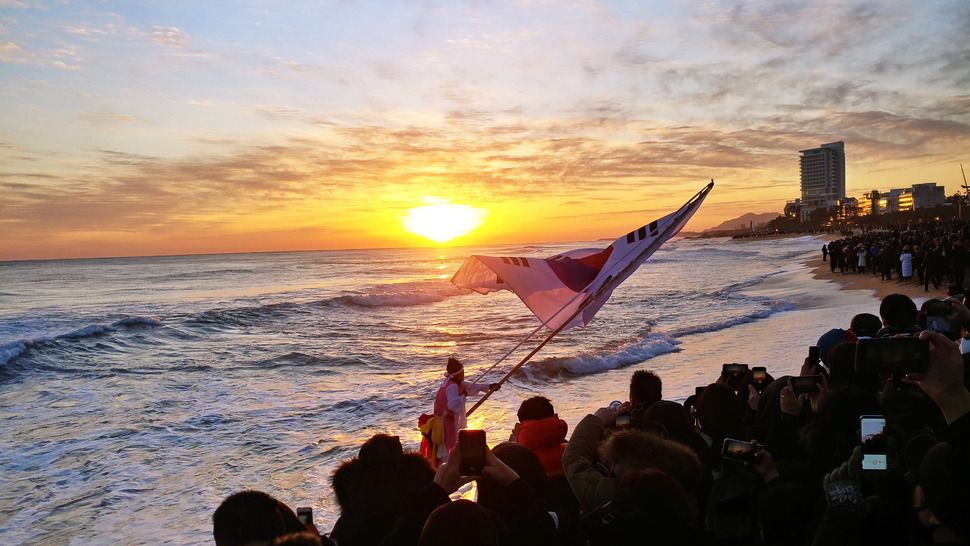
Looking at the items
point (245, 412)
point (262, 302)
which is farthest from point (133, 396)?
point (262, 302)

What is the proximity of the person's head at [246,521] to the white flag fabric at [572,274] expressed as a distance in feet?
12.5

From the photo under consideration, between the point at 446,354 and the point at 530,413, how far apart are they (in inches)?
557

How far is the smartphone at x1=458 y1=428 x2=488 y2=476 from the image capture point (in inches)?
111

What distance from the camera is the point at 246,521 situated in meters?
2.69

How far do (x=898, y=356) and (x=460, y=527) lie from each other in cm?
199

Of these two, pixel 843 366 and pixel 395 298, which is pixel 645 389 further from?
pixel 395 298

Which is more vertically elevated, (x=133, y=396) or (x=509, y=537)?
(x=509, y=537)

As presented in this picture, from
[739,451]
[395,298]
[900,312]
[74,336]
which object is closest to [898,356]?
[739,451]

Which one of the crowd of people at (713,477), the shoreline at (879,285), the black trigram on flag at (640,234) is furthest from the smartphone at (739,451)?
the shoreline at (879,285)

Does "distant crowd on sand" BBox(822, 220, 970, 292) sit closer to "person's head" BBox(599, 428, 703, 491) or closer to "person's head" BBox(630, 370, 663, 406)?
"person's head" BBox(630, 370, 663, 406)

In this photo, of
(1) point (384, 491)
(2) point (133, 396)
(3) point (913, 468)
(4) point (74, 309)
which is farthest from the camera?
(4) point (74, 309)

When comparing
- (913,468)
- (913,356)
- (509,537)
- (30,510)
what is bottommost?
(30,510)

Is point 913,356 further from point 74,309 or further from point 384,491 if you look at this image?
point 74,309

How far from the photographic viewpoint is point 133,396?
46.3 feet
